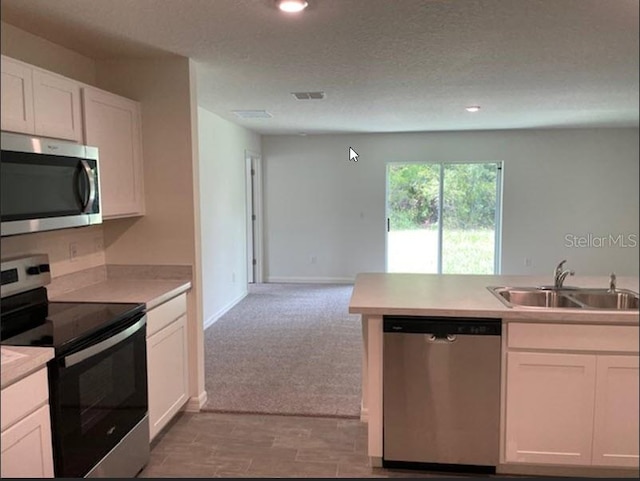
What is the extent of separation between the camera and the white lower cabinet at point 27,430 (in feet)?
4.34

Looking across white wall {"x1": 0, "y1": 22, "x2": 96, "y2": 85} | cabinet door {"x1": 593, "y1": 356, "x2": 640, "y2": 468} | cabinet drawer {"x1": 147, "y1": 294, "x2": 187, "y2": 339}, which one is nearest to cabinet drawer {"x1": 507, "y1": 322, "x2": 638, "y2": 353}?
cabinet door {"x1": 593, "y1": 356, "x2": 640, "y2": 468}

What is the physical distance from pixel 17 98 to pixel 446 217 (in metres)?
1.65

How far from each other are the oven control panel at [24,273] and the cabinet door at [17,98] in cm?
55

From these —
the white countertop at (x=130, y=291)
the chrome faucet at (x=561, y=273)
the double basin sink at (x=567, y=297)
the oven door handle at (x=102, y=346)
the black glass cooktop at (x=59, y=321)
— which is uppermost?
the chrome faucet at (x=561, y=273)

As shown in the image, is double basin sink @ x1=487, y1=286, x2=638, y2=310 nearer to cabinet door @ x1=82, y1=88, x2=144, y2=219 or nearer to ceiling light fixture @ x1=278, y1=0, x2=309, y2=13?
ceiling light fixture @ x1=278, y1=0, x2=309, y2=13

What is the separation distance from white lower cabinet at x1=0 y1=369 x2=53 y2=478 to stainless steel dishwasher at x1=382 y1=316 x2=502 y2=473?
131cm

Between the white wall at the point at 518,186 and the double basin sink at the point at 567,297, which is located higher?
the white wall at the point at 518,186

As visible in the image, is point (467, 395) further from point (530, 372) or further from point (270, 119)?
point (270, 119)

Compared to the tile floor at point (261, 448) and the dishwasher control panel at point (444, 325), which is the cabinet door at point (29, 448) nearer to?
the tile floor at point (261, 448)

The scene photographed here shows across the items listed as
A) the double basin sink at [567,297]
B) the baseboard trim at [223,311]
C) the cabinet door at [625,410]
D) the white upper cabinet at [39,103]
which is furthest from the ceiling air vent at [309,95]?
the cabinet door at [625,410]

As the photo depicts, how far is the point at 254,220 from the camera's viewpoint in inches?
243

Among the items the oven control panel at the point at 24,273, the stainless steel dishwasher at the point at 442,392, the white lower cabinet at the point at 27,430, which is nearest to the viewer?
the white lower cabinet at the point at 27,430

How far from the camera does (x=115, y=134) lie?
246 cm

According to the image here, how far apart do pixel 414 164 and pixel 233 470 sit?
1.58m
